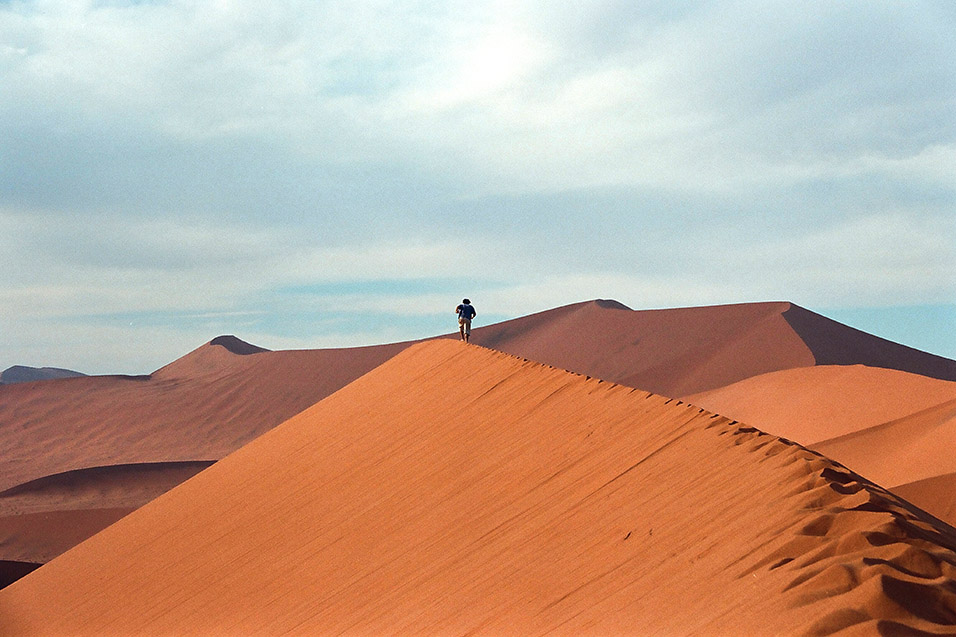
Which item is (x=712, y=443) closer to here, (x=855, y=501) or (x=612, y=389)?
(x=855, y=501)

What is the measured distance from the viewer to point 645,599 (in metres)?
5.88

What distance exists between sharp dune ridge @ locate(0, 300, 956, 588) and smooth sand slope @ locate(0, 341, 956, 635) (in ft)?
69.8

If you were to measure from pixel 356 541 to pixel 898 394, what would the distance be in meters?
19.9

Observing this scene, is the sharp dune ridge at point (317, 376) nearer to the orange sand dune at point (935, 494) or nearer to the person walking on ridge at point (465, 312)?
the person walking on ridge at point (465, 312)

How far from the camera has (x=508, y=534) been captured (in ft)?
26.8

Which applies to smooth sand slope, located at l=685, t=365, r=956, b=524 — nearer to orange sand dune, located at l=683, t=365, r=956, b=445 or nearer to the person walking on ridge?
orange sand dune, located at l=683, t=365, r=956, b=445

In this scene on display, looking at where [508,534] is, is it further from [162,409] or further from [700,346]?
→ [162,409]

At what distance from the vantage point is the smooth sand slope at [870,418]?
17047 millimetres

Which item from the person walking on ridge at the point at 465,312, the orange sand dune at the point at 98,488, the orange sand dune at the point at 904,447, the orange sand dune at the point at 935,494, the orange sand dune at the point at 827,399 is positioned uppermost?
the person walking on ridge at the point at 465,312

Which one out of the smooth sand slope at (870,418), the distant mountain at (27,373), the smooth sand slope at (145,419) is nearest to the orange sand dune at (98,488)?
the smooth sand slope at (145,419)

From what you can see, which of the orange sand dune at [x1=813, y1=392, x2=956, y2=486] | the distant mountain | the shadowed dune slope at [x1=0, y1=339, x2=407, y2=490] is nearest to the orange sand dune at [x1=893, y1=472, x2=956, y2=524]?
the orange sand dune at [x1=813, y1=392, x2=956, y2=486]

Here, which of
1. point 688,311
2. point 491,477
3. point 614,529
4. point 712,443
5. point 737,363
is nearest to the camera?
point 614,529

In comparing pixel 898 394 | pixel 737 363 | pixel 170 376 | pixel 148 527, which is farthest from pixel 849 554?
pixel 170 376

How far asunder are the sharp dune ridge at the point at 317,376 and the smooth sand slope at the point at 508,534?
2127 centimetres
